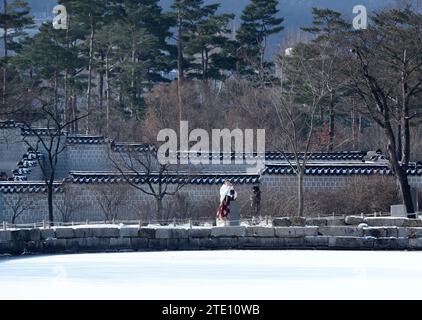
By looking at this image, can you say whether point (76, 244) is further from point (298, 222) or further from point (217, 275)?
point (217, 275)

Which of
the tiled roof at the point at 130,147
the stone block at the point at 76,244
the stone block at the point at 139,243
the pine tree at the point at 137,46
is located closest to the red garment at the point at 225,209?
the stone block at the point at 139,243

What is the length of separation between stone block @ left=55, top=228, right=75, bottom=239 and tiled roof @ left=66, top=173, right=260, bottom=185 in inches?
275

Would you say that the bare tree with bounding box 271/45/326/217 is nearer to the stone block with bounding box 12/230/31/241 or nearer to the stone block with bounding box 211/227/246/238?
the stone block with bounding box 211/227/246/238

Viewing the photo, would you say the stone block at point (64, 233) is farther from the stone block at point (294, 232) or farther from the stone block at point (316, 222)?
the stone block at point (316, 222)

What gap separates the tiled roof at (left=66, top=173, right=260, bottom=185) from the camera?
72.8 ft

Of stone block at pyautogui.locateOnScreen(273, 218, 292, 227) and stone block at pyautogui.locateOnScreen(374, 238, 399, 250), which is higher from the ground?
stone block at pyautogui.locateOnScreen(273, 218, 292, 227)

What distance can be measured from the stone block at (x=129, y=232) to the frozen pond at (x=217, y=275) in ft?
2.27

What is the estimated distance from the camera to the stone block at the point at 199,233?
15258 millimetres

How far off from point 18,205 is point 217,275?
1106cm

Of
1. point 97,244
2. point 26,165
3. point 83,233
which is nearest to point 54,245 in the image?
point 83,233

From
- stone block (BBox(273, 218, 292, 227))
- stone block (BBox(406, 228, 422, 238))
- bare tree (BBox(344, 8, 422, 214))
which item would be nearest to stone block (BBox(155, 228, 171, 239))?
stone block (BBox(273, 218, 292, 227))

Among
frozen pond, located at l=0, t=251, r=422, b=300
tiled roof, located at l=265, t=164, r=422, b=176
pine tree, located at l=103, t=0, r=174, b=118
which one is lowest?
frozen pond, located at l=0, t=251, r=422, b=300
